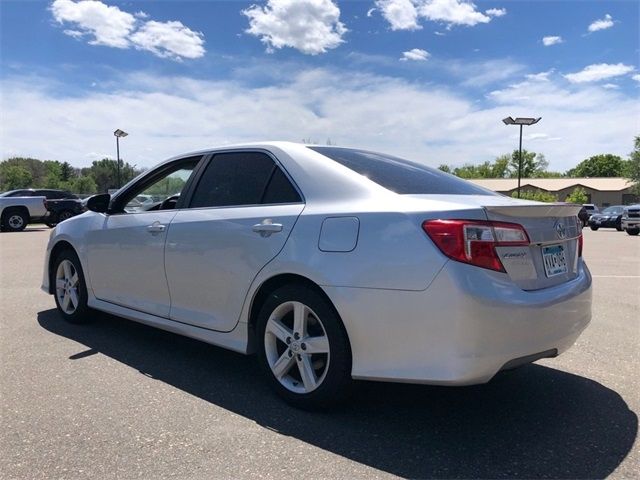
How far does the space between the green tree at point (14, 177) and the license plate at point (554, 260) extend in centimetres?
11596

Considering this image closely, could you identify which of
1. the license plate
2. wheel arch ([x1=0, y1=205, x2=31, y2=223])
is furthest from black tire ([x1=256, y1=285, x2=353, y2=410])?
wheel arch ([x1=0, y1=205, x2=31, y2=223])

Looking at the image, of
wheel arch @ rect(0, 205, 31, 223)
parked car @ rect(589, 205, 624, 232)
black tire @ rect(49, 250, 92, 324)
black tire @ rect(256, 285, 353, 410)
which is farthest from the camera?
parked car @ rect(589, 205, 624, 232)

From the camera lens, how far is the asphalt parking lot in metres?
2.63

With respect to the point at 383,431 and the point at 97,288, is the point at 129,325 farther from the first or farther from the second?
the point at 383,431

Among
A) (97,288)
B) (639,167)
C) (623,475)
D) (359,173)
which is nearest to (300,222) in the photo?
(359,173)

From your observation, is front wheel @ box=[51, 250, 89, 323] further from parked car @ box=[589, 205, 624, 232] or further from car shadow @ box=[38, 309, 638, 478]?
parked car @ box=[589, 205, 624, 232]

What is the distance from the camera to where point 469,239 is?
2723 millimetres

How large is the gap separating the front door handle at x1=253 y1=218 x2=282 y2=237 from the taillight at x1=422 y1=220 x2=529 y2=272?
3.19 feet

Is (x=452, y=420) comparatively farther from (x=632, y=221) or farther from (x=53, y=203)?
(x=632, y=221)

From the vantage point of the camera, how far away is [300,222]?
3.25m

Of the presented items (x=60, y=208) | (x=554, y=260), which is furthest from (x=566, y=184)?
(x=554, y=260)

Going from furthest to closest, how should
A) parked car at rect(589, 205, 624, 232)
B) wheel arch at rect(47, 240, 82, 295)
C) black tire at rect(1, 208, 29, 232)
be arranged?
parked car at rect(589, 205, 624, 232), black tire at rect(1, 208, 29, 232), wheel arch at rect(47, 240, 82, 295)

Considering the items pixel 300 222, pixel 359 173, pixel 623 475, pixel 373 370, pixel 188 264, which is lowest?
pixel 623 475

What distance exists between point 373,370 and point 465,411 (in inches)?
30.6
